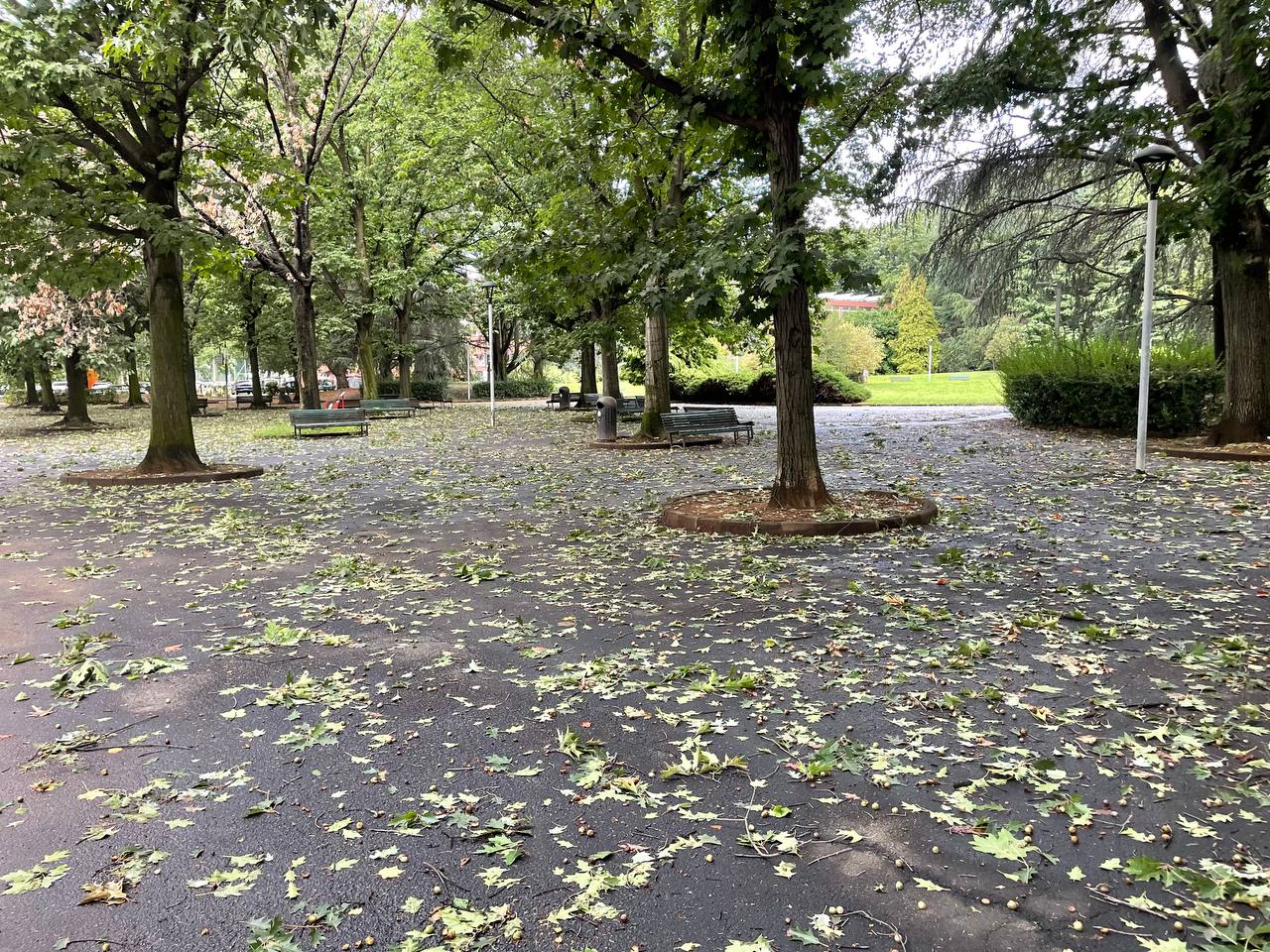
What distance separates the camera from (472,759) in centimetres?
334

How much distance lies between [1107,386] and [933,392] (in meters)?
22.8

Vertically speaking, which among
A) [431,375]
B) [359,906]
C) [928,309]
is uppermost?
[928,309]

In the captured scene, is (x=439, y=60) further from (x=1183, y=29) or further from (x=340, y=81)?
(x=340, y=81)

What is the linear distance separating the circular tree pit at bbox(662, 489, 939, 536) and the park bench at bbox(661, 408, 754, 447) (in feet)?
24.6

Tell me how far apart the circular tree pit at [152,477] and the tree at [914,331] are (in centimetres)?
4942

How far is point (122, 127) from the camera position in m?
11.8

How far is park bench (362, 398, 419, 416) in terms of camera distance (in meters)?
→ 27.4

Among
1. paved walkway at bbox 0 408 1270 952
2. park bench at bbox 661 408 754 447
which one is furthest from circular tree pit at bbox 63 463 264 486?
park bench at bbox 661 408 754 447

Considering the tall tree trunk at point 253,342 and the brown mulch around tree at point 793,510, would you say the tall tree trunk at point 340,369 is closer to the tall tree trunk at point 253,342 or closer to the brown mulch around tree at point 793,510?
the tall tree trunk at point 253,342

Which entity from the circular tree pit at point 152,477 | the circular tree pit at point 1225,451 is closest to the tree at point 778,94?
the circular tree pit at point 1225,451

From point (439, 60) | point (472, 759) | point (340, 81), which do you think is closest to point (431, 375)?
point (340, 81)

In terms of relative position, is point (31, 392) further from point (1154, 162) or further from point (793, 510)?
point (1154, 162)

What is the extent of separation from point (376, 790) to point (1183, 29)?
51.9 feet

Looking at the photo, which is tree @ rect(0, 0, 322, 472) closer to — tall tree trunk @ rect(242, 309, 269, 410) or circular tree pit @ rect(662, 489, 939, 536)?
circular tree pit @ rect(662, 489, 939, 536)
